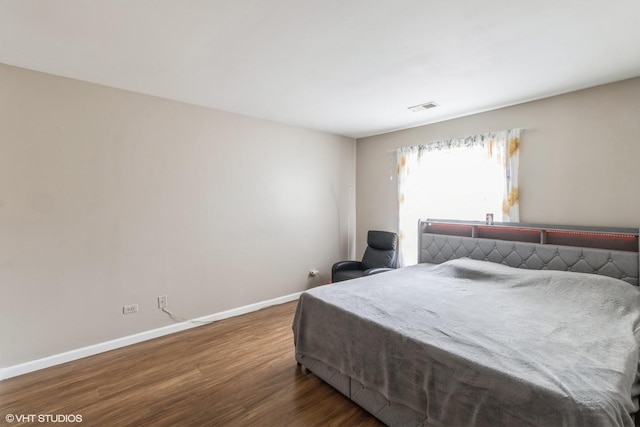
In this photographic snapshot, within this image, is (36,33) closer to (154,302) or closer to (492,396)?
(154,302)

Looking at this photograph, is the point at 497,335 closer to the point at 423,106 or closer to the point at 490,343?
the point at 490,343

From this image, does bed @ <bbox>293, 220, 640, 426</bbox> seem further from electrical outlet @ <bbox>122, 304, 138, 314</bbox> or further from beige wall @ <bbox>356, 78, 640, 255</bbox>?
electrical outlet @ <bbox>122, 304, 138, 314</bbox>

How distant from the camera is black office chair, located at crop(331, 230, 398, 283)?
4.09 meters

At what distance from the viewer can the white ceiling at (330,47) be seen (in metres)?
1.67

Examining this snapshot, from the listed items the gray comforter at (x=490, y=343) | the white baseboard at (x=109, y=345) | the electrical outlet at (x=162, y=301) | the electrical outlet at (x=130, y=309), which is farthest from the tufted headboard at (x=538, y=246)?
the electrical outlet at (x=130, y=309)

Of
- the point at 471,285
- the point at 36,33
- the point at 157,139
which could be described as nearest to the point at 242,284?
the point at 157,139

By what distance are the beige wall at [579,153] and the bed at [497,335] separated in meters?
0.22

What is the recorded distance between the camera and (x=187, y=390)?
2.18 m

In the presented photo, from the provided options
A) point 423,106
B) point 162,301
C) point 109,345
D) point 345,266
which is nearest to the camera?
point 109,345

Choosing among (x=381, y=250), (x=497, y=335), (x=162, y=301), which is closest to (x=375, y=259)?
(x=381, y=250)

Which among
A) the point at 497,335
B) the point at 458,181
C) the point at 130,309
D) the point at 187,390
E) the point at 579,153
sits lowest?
the point at 187,390

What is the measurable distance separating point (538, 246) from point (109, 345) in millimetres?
4459

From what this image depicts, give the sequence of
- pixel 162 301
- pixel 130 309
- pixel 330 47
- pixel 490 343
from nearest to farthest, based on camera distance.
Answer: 1. pixel 490 343
2. pixel 330 47
3. pixel 130 309
4. pixel 162 301

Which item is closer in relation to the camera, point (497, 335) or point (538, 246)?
point (497, 335)
